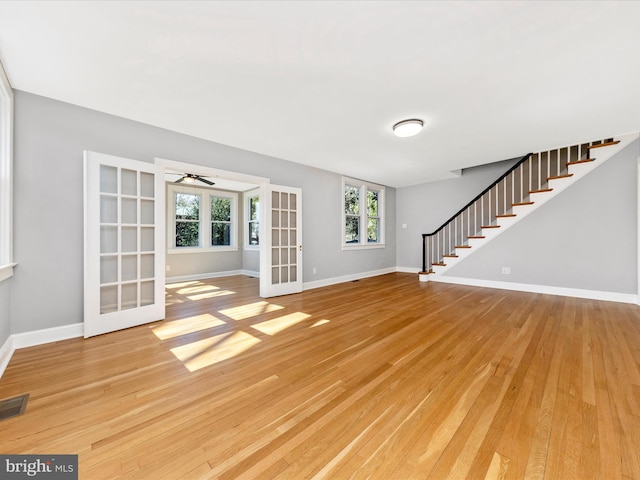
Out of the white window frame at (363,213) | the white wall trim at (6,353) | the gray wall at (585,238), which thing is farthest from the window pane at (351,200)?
the white wall trim at (6,353)

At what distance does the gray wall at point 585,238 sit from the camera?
4133 mm

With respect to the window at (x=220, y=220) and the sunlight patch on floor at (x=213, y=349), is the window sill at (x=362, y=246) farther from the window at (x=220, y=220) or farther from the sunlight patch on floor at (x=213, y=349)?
the sunlight patch on floor at (x=213, y=349)

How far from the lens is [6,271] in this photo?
2301 millimetres

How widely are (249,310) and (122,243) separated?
5.96ft

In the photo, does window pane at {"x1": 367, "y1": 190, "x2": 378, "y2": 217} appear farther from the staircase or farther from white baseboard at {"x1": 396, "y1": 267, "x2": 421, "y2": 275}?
white baseboard at {"x1": 396, "y1": 267, "x2": 421, "y2": 275}

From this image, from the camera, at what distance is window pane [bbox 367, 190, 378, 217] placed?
278 inches

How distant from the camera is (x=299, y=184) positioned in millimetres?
5227

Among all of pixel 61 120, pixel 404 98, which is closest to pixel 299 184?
pixel 404 98

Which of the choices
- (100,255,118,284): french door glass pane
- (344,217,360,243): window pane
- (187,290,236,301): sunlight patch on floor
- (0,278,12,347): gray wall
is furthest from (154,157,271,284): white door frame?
(344,217,360,243): window pane

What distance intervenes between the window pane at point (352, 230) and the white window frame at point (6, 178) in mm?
5350

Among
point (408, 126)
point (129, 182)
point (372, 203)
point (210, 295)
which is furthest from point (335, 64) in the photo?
point (372, 203)

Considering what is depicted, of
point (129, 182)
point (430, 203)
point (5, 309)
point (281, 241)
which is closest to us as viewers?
point (5, 309)

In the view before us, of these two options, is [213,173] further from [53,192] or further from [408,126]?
[408,126]

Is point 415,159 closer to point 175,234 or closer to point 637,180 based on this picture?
point 637,180
